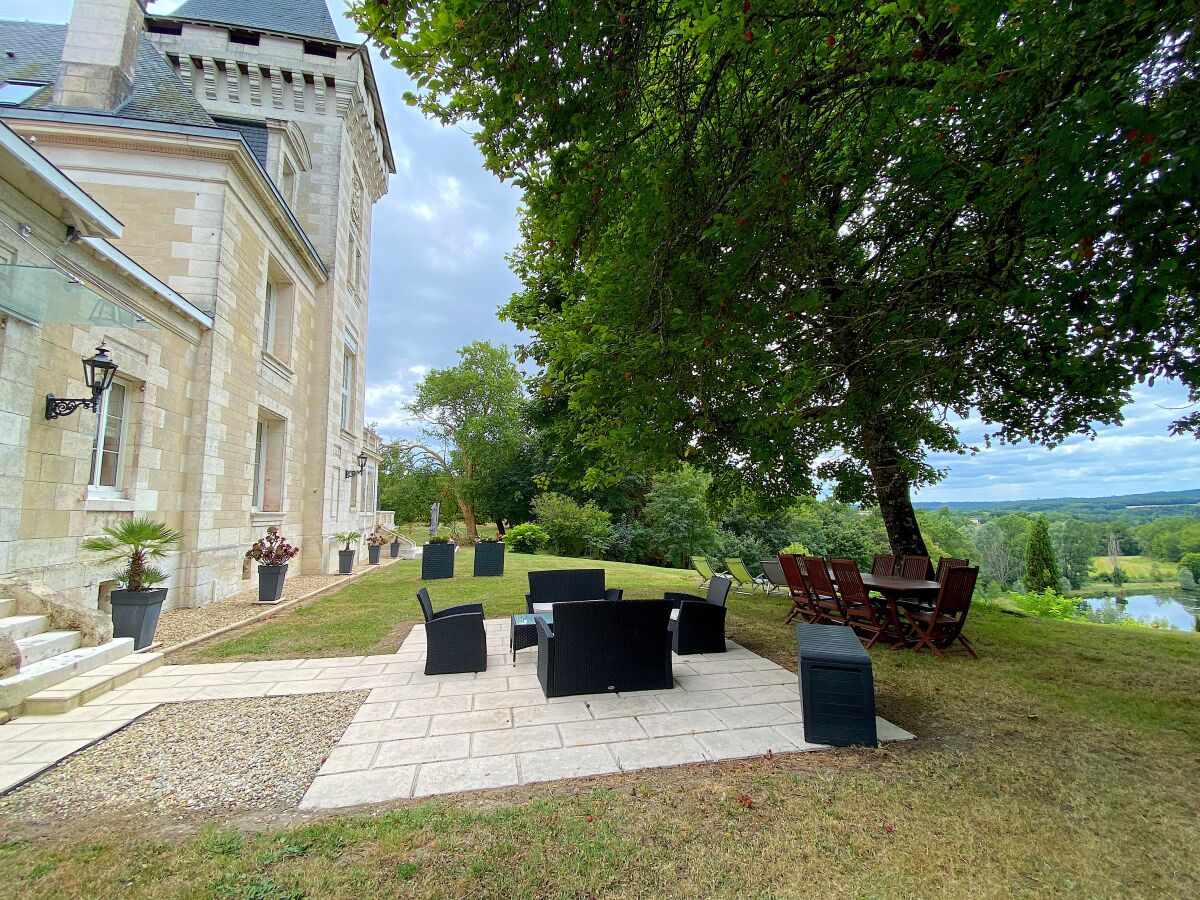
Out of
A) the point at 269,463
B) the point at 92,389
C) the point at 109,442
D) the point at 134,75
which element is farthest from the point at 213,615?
the point at 134,75

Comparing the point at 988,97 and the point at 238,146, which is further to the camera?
the point at 238,146

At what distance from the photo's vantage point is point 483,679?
5.26 metres

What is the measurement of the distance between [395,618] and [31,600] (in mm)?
4201

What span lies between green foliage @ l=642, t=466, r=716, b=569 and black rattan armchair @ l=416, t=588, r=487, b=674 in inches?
759

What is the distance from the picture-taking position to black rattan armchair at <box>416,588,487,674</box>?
5344mm

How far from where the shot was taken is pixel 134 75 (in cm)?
1036

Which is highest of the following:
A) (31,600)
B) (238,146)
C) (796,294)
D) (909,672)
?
(238,146)

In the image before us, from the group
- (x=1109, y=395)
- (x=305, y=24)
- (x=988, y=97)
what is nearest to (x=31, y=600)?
(x=988, y=97)

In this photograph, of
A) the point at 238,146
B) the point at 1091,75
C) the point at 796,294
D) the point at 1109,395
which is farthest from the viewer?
the point at 238,146

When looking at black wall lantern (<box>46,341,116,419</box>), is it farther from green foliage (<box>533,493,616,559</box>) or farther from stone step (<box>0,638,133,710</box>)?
green foliage (<box>533,493,616,559</box>)

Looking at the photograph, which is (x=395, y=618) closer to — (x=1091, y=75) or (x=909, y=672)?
(x=909, y=672)

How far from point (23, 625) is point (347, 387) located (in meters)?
14.8

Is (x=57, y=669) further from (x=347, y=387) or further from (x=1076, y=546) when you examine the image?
(x=1076, y=546)

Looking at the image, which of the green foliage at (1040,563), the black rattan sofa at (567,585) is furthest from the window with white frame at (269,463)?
the green foliage at (1040,563)
